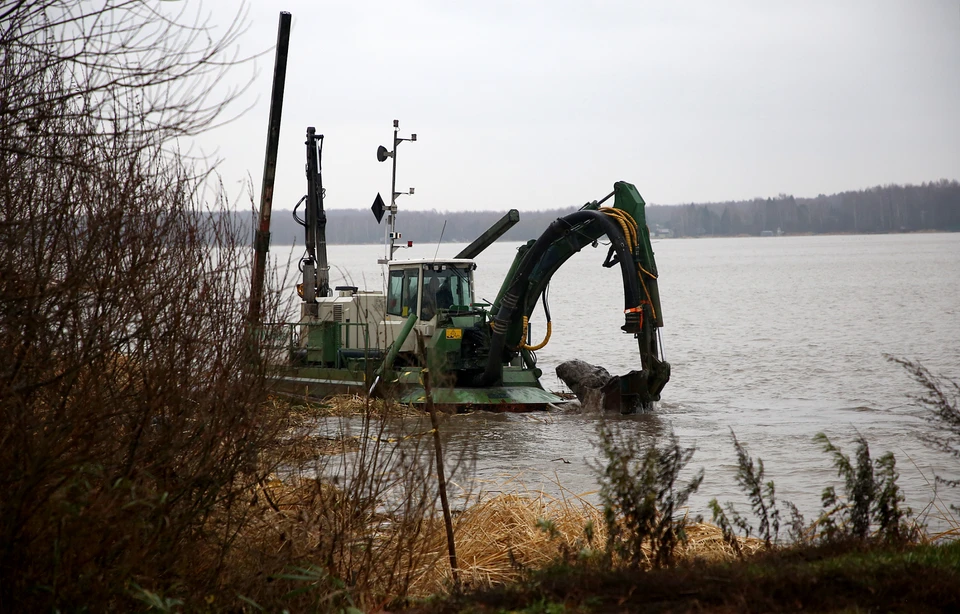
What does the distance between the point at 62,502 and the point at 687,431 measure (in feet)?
48.5

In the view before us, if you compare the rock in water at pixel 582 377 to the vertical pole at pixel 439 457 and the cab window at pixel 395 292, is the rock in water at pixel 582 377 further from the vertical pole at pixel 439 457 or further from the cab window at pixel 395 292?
the vertical pole at pixel 439 457

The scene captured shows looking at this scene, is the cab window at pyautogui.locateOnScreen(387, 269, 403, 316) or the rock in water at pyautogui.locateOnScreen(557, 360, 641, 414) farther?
the cab window at pyautogui.locateOnScreen(387, 269, 403, 316)

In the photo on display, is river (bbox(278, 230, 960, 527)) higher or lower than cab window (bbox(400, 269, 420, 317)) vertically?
lower

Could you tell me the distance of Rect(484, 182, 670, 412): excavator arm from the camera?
631 inches

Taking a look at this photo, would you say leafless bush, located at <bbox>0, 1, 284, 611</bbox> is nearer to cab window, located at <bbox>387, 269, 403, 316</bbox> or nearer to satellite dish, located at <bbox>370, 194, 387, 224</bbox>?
cab window, located at <bbox>387, 269, 403, 316</bbox>

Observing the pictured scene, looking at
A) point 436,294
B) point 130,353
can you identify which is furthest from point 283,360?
point 436,294

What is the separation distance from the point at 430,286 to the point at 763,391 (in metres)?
10.7

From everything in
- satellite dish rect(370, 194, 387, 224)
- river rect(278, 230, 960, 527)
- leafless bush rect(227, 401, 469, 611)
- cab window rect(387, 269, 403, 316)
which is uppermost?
satellite dish rect(370, 194, 387, 224)

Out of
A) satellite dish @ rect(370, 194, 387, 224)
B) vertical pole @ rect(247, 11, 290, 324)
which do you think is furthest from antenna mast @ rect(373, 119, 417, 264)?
vertical pole @ rect(247, 11, 290, 324)

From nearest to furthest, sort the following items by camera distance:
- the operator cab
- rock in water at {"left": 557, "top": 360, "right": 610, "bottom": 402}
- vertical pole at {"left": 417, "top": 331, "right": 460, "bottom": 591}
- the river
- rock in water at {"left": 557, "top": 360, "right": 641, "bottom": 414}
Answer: vertical pole at {"left": 417, "top": 331, "right": 460, "bottom": 591} → the river → rock in water at {"left": 557, "top": 360, "right": 641, "bottom": 414} → the operator cab → rock in water at {"left": 557, "top": 360, "right": 610, "bottom": 402}

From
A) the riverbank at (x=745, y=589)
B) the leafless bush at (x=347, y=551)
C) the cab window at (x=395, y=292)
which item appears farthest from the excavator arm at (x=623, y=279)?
the riverbank at (x=745, y=589)

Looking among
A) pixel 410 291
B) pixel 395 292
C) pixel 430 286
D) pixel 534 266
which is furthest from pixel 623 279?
pixel 395 292

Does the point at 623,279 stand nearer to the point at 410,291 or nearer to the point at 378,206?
the point at 410,291

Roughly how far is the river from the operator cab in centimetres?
152
